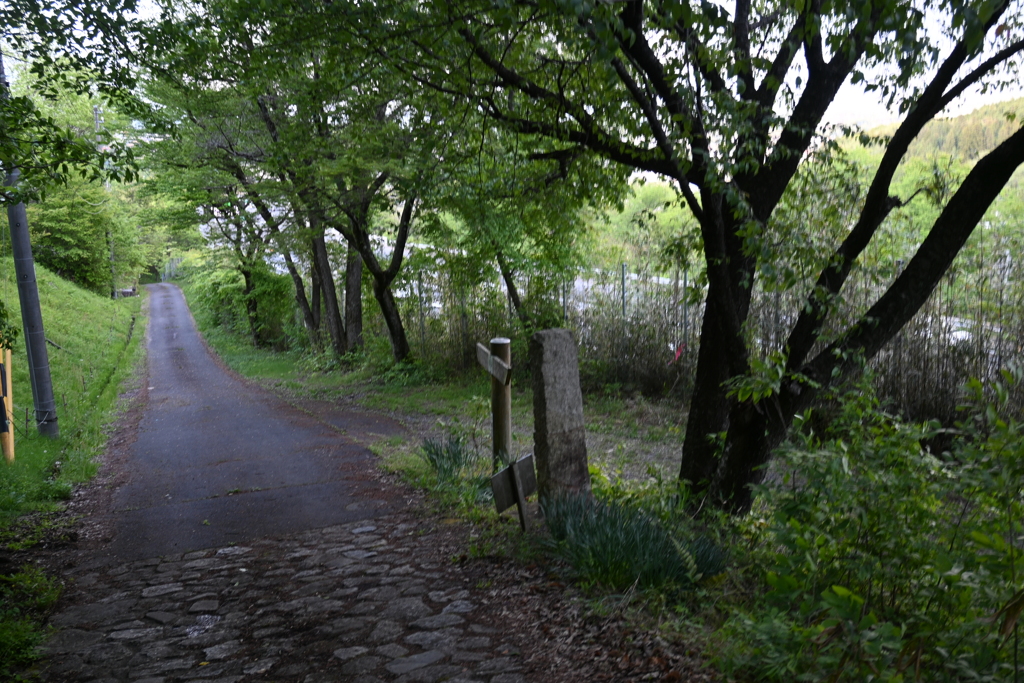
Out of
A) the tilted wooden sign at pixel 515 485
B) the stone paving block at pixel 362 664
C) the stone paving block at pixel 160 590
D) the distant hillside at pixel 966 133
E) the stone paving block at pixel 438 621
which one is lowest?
the stone paving block at pixel 160 590

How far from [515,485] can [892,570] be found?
Answer: 2497 millimetres

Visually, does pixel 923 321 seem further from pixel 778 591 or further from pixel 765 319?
pixel 778 591

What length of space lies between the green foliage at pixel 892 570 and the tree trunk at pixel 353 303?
1509 cm

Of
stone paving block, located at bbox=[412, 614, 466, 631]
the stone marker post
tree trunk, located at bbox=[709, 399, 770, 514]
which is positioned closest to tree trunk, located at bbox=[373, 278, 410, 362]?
the stone marker post

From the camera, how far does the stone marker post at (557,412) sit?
5172mm

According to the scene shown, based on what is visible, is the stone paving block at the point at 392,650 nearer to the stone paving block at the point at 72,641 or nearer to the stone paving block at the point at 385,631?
the stone paving block at the point at 385,631

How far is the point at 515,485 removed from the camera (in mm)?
4938

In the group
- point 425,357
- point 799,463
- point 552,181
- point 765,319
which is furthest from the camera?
point 425,357

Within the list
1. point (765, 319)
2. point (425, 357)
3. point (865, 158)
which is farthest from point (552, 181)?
point (865, 158)

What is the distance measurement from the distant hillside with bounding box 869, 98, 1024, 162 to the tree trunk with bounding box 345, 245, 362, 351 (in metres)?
12.3

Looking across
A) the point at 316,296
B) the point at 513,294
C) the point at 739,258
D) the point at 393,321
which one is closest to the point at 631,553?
the point at 739,258

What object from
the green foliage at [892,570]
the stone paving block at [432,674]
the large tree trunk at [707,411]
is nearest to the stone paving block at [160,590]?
the stone paving block at [432,674]

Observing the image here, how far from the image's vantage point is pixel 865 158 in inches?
607

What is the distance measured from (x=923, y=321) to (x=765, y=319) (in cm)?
194
